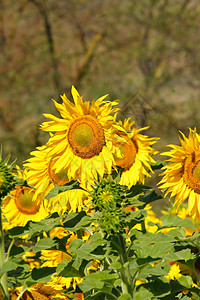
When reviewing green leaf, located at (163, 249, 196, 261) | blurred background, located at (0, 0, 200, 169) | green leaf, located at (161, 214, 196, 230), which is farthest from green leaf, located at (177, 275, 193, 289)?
blurred background, located at (0, 0, 200, 169)

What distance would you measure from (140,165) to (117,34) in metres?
6.41

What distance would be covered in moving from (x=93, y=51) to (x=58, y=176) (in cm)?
627

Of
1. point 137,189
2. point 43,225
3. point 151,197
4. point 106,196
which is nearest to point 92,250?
point 106,196

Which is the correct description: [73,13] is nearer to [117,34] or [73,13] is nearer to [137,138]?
[117,34]

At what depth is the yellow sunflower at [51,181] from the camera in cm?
214

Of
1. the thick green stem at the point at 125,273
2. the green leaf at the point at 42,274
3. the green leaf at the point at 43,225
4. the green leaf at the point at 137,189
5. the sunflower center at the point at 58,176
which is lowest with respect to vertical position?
the thick green stem at the point at 125,273

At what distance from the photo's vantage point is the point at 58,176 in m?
2.20

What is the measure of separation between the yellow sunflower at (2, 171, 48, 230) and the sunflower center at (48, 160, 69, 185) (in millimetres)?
349

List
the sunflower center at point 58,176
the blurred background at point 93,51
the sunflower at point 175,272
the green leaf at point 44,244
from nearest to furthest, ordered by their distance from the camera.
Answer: the green leaf at point 44,244 < the sunflower center at point 58,176 < the sunflower at point 175,272 < the blurred background at point 93,51

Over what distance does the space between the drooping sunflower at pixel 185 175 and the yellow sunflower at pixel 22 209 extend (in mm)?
724

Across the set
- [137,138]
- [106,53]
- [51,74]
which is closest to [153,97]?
[106,53]

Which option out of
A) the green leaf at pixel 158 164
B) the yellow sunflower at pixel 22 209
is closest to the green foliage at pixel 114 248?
the green leaf at pixel 158 164

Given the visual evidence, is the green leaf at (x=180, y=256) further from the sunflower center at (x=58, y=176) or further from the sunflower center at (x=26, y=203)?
the sunflower center at (x=26, y=203)

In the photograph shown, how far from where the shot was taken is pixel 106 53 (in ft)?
27.2
